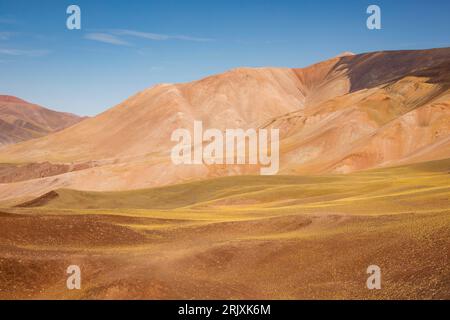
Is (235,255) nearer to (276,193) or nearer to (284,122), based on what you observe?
(276,193)

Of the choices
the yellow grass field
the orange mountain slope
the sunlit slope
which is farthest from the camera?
the orange mountain slope

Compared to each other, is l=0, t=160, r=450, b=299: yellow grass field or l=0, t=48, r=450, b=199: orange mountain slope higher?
l=0, t=48, r=450, b=199: orange mountain slope

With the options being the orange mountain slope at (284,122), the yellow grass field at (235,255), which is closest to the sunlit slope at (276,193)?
the yellow grass field at (235,255)

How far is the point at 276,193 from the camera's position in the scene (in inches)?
1890

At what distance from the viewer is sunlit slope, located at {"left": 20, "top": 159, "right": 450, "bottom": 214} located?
35.1m

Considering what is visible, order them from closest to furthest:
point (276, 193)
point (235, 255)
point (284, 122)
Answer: point (235, 255), point (276, 193), point (284, 122)

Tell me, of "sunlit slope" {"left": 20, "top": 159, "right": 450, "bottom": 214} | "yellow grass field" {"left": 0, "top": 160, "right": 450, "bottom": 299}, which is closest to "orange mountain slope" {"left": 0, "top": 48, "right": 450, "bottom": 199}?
"sunlit slope" {"left": 20, "top": 159, "right": 450, "bottom": 214}

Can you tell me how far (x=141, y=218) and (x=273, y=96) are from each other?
13535 cm

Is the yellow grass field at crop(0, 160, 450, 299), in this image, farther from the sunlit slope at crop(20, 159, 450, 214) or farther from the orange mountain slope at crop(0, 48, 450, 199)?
the orange mountain slope at crop(0, 48, 450, 199)

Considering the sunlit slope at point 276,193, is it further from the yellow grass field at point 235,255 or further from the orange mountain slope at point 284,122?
the orange mountain slope at point 284,122

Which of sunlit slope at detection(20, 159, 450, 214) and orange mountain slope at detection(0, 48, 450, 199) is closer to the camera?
sunlit slope at detection(20, 159, 450, 214)

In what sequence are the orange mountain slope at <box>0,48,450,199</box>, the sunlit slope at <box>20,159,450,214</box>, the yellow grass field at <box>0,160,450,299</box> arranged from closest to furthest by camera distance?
1. the yellow grass field at <box>0,160,450,299</box>
2. the sunlit slope at <box>20,159,450,214</box>
3. the orange mountain slope at <box>0,48,450,199</box>

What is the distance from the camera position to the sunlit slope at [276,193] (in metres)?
35.1

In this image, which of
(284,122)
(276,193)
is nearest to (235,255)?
(276,193)
